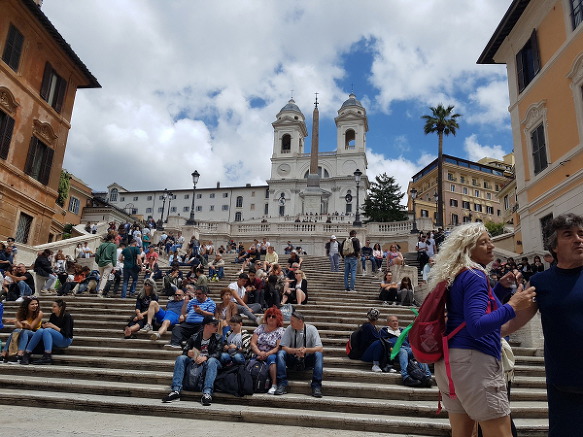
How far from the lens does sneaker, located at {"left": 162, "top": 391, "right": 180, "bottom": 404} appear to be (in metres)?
6.12

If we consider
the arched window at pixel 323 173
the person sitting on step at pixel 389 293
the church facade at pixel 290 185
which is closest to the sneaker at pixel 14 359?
the person sitting on step at pixel 389 293

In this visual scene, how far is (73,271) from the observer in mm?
14812

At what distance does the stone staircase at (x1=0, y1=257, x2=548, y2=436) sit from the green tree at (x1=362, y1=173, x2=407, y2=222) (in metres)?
46.8

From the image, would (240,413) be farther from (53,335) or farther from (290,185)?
(290,185)

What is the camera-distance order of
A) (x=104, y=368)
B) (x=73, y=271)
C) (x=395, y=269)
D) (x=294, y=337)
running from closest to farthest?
(x=294, y=337) < (x=104, y=368) < (x=395, y=269) < (x=73, y=271)

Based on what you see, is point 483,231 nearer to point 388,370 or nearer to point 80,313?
point 388,370

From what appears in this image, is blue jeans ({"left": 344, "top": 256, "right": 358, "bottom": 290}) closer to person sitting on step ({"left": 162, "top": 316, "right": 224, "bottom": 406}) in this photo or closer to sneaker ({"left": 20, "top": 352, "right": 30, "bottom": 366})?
person sitting on step ({"left": 162, "top": 316, "right": 224, "bottom": 406})

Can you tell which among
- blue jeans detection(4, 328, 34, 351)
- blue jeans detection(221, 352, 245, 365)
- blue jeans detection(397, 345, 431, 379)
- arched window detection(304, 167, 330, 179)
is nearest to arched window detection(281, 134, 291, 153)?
arched window detection(304, 167, 330, 179)

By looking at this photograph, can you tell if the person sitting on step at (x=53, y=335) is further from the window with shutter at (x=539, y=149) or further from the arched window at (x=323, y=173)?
the arched window at (x=323, y=173)

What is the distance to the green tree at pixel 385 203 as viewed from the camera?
181 ft

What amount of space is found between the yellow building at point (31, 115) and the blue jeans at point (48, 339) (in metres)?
13.4

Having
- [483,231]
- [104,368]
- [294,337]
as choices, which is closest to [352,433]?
[294,337]

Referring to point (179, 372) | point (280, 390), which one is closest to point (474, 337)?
point (280, 390)

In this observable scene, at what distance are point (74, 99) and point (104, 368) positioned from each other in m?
21.7
